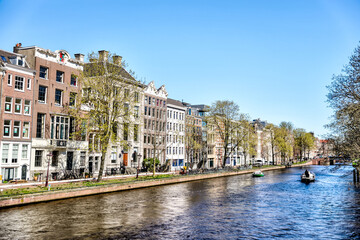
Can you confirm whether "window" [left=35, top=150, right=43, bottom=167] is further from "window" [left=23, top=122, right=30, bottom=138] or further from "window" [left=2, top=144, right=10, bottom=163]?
"window" [left=2, top=144, right=10, bottom=163]

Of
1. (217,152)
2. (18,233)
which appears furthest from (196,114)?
(18,233)

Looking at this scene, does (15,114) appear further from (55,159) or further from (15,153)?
(55,159)

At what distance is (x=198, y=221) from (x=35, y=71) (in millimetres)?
33810

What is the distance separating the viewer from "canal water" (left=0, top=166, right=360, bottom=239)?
24819 mm

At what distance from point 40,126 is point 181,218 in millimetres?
29934

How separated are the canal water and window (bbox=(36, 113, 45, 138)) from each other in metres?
15.8

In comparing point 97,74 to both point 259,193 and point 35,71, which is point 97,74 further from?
point 259,193

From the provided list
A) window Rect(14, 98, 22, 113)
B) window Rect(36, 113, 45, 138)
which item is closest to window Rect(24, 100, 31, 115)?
window Rect(14, 98, 22, 113)

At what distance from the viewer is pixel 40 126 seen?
50.6 meters

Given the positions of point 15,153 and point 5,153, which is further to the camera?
point 15,153

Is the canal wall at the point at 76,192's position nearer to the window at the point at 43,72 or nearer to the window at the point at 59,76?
the window at the point at 43,72

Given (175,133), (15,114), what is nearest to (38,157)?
(15,114)

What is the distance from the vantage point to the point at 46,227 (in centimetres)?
2531

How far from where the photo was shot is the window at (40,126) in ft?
165
